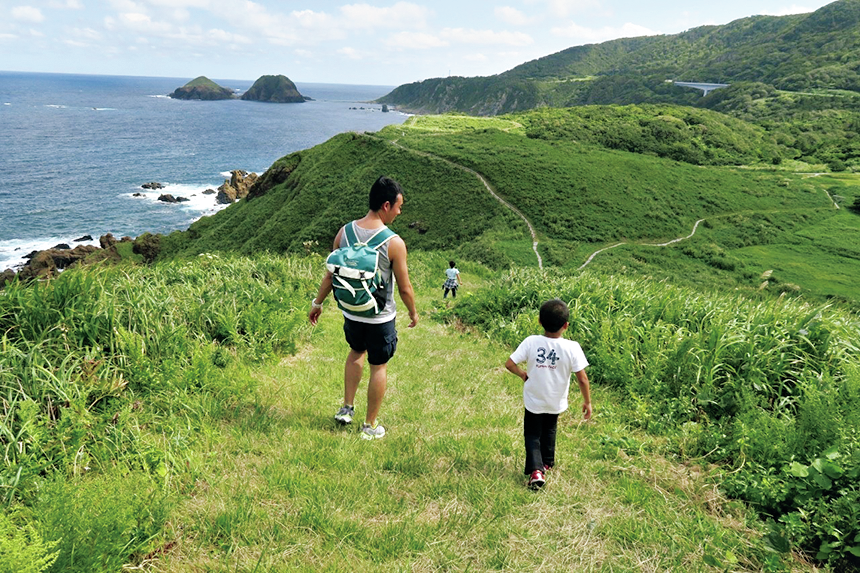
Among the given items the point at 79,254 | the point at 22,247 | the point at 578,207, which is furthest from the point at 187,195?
the point at 578,207

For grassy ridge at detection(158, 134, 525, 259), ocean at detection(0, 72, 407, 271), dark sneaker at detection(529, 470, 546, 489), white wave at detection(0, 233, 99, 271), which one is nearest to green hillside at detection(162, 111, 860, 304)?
grassy ridge at detection(158, 134, 525, 259)

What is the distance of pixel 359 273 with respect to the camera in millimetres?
3918

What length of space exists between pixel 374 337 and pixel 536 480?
6.19 ft

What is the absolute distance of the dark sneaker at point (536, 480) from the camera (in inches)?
148

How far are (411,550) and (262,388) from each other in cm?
310

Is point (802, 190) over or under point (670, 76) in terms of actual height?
under

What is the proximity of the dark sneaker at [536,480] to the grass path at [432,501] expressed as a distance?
63 mm

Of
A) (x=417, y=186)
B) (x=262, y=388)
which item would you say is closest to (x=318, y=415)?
(x=262, y=388)

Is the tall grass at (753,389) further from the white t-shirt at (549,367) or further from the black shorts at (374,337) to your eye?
the black shorts at (374,337)

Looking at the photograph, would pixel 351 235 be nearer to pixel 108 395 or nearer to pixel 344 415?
pixel 344 415

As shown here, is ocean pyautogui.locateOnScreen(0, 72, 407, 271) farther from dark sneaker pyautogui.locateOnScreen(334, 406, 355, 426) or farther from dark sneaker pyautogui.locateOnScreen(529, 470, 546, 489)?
dark sneaker pyautogui.locateOnScreen(529, 470, 546, 489)

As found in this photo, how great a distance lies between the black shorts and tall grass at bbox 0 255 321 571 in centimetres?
157

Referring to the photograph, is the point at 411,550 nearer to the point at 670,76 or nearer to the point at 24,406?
the point at 24,406

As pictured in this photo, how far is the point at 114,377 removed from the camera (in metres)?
4.26
